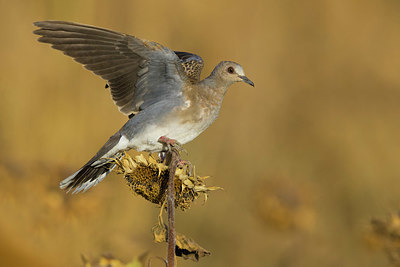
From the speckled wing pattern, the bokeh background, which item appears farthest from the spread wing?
the bokeh background

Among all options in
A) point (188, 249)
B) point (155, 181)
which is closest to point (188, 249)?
point (188, 249)

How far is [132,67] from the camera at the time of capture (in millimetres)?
3885

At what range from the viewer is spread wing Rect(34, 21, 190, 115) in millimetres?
3721

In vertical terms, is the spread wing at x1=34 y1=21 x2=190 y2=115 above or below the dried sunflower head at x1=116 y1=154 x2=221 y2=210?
above

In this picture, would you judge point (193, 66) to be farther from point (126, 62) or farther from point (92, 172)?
point (92, 172)

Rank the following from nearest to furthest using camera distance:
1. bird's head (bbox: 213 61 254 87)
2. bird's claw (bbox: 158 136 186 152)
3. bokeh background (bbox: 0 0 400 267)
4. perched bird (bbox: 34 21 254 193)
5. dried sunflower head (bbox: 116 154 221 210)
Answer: dried sunflower head (bbox: 116 154 221 210) < bird's claw (bbox: 158 136 186 152) < perched bird (bbox: 34 21 254 193) < bird's head (bbox: 213 61 254 87) < bokeh background (bbox: 0 0 400 267)

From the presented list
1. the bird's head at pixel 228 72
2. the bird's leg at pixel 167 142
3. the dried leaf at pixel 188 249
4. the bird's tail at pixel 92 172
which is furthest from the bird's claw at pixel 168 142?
the dried leaf at pixel 188 249

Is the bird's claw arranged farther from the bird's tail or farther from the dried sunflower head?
the dried sunflower head

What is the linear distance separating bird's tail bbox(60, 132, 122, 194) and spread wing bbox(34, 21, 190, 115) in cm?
33

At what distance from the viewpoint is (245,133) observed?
7402mm

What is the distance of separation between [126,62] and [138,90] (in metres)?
0.20

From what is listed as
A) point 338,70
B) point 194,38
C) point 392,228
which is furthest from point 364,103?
point 392,228

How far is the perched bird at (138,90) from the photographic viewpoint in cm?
371

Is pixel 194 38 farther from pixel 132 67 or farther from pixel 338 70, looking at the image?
pixel 132 67
